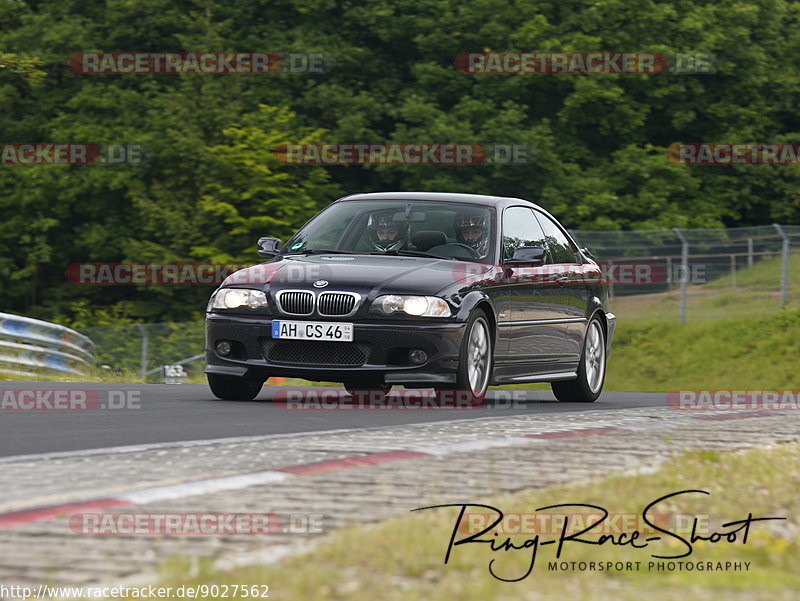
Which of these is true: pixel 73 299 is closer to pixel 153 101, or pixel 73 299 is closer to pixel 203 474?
pixel 153 101

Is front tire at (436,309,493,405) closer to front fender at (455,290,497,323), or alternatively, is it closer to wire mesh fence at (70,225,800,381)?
front fender at (455,290,497,323)

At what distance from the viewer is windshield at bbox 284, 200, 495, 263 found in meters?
12.1

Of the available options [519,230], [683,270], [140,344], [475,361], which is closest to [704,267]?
[683,270]

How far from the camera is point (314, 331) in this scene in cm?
1099

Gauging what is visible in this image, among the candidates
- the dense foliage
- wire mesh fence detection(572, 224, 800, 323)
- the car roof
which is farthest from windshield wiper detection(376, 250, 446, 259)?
the dense foliage

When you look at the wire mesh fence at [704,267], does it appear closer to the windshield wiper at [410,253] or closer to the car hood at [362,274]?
the windshield wiper at [410,253]

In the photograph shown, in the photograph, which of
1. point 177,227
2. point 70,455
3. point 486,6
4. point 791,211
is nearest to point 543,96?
point 486,6

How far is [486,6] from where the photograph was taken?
47000mm

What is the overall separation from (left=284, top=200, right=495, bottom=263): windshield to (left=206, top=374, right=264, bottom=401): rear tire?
1127mm

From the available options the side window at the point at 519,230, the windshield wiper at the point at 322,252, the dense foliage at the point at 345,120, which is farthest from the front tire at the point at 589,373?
the dense foliage at the point at 345,120

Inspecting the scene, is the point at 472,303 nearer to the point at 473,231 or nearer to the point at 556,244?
the point at 473,231

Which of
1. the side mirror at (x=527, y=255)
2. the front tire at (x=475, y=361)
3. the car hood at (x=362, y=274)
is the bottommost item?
the front tire at (x=475, y=361)

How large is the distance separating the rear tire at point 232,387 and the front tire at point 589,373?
2.96 m

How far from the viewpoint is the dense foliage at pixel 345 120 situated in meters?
44.6
